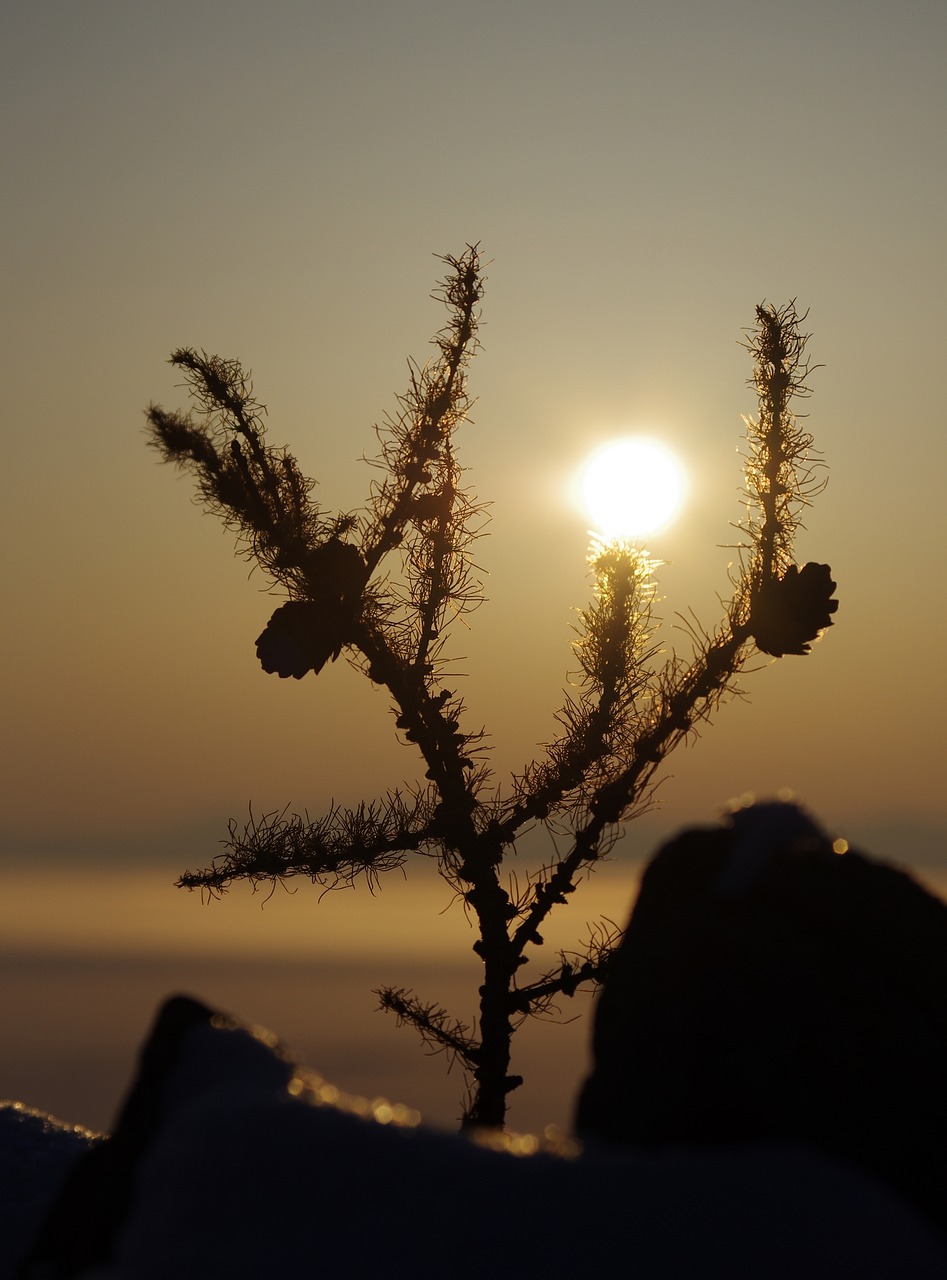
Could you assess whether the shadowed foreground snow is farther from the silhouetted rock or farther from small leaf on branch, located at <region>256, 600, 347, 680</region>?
small leaf on branch, located at <region>256, 600, 347, 680</region>

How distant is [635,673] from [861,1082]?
3.06m

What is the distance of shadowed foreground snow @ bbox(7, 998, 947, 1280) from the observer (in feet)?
5.75

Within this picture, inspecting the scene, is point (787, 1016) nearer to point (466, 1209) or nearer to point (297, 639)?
point (466, 1209)

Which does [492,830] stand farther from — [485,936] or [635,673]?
[635,673]

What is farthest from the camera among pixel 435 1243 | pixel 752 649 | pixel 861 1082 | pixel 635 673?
pixel 635 673

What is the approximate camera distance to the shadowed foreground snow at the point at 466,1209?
1753mm

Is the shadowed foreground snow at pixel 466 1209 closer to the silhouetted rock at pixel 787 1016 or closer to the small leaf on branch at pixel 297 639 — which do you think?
the silhouetted rock at pixel 787 1016

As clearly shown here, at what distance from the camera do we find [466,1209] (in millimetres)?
1822

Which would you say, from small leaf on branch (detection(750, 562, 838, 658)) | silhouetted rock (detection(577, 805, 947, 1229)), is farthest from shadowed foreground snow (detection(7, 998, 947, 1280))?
small leaf on branch (detection(750, 562, 838, 658))

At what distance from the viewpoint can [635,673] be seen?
16.5 ft

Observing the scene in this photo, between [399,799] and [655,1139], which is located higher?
[399,799]

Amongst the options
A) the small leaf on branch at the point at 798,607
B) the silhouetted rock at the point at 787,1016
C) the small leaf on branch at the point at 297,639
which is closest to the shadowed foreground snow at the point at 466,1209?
the silhouetted rock at the point at 787,1016

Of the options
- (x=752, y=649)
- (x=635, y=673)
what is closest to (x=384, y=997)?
(x=635, y=673)

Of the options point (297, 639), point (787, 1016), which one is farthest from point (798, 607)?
point (787, 1016)
